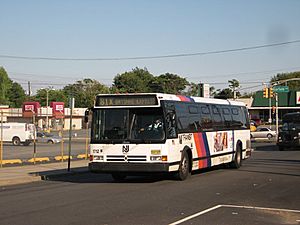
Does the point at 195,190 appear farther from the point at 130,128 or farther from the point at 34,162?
the point at 34,162

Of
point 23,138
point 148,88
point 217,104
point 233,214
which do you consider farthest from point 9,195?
point 148,88

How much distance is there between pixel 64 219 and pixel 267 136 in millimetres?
52342

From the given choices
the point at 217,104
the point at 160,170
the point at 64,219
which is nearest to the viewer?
the point at 64,219

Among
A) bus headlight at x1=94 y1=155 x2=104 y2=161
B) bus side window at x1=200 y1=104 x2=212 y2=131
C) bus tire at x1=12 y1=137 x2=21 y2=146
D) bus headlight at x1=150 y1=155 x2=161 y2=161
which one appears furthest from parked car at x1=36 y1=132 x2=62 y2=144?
bus headlight at x1=150 y1=155 x2=161 y2=161

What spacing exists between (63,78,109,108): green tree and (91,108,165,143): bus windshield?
9836cm

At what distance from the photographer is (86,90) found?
131m

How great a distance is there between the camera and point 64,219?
9.55 metres

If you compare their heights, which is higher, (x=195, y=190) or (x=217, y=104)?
(x=217, y=104)

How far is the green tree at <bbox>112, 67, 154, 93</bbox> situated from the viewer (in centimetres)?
12925

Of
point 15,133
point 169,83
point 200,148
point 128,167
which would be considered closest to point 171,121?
point 128,167

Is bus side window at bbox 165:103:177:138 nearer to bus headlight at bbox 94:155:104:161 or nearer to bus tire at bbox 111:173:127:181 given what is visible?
bus headlight at bbox 94:155:104:161

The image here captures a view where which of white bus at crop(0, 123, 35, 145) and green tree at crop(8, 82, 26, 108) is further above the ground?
green tree at crop(8, 82, 26, 108)

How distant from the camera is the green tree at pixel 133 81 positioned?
5089 inches

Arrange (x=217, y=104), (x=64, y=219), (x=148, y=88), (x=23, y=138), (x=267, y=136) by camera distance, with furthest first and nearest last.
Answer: (x=148, y=88) < (x=267, y=136) < (x=23, y=138) < (x=217, y=104) < (x=64, y=219)
